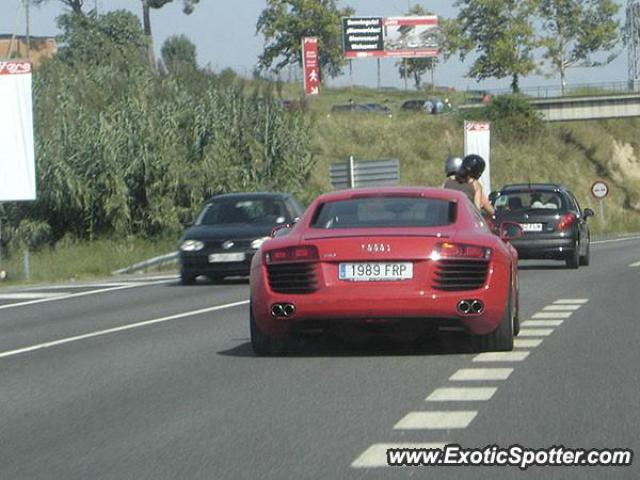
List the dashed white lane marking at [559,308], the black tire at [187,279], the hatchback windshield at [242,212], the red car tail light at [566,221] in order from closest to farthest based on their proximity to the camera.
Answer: the dashed white lane marking at [559,308] < the black tire at [187,279] < the hatchback windshield at [242,212] < the red car tail light at [566,221]

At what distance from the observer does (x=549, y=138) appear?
4144 inches

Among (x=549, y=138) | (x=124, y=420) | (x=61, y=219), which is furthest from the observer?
(x=549, y=138)

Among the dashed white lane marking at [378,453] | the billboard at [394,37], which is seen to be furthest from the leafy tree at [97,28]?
the dashed white lane marking at [378,453]

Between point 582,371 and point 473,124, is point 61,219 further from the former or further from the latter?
point 582,371

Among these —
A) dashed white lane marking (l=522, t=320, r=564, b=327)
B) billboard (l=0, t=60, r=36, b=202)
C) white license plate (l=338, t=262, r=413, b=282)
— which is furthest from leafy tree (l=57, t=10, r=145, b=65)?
white license plate (l=338, t=262, r=413, b=282)

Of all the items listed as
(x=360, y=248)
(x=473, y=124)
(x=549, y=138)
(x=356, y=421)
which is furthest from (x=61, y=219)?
(x=549, y=138)

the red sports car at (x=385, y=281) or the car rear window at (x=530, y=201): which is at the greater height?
the red sports car at (x=385, y=281)

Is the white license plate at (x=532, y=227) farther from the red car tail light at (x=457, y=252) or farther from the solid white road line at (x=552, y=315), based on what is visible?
the red car tail light at (x=457, y=252)

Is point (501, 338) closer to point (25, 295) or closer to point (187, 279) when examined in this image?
point (25, 295)

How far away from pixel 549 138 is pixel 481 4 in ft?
57.3

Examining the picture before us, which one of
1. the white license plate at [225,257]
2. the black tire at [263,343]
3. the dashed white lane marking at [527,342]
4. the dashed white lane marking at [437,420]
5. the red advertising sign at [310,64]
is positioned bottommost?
the white license plate at [225,257]

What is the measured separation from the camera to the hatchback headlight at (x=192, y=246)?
27672 millimetres

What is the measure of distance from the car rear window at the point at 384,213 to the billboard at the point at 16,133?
62.9 ft

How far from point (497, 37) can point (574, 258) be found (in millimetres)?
90120
